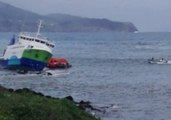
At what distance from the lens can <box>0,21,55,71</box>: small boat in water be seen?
68562 mm

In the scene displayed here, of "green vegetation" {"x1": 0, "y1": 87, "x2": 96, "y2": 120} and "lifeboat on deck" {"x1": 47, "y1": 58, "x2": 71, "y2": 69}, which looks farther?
"lifeboat on deck" {"x1": 47, "y1": 58, "x2": 71, "y2": 69}

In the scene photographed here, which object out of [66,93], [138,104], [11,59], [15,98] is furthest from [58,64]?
[15,98]

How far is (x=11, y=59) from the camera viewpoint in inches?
2815

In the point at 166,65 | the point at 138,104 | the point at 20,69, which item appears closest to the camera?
the point at 138,104

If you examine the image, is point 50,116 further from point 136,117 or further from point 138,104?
point 138,104

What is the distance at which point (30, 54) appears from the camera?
68.6 meters

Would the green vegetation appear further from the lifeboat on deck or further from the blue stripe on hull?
the lifeboat on deck

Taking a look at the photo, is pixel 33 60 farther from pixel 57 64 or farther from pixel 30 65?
pixel 57 64

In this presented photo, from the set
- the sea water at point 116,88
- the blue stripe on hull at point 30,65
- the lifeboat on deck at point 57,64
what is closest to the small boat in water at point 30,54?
the blue stripe on hull at point 30,65

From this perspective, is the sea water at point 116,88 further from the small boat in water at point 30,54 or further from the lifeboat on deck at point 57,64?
the lifeboat on deck at point 57,64

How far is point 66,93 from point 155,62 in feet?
130

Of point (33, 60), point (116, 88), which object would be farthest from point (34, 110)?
point (33, 60)

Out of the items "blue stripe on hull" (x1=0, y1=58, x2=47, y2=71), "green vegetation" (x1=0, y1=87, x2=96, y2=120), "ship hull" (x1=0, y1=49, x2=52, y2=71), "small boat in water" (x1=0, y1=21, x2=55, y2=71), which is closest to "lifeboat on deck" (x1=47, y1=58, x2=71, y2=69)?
"small boat in water" (x1=0, y1=21, x2=55, y2=71)

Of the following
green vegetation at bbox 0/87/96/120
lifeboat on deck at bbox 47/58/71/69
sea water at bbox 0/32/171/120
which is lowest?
lifeboat on deck at bbox 47/58/71/69
